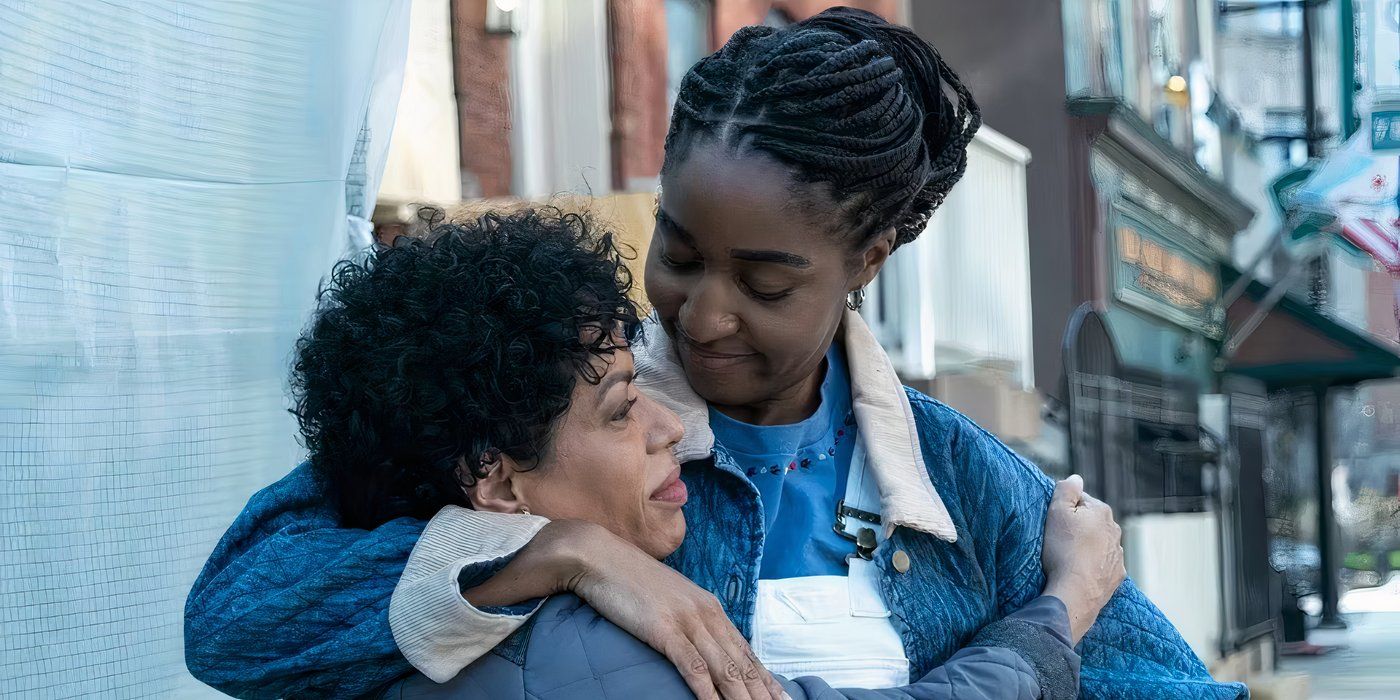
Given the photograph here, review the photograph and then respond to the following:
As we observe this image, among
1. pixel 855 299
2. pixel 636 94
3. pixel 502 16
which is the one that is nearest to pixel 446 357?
pixel 855 299

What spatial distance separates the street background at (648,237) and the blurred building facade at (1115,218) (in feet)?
0.12

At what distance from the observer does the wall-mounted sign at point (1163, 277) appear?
45.9ft

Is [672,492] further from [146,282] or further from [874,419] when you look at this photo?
[146,282]

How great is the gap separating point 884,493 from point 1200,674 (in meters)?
0.56

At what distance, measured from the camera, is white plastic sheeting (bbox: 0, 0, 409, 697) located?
2.36m

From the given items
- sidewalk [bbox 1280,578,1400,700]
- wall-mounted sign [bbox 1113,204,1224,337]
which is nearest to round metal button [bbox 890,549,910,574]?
wall-mounted sign [bbox 1113,204,1224,337]

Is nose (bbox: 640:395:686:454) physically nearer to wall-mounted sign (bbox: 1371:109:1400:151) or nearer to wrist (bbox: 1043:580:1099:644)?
wrist (bbox: 1043:580:1099:644)

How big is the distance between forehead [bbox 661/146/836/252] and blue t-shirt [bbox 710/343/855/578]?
0.99 ft

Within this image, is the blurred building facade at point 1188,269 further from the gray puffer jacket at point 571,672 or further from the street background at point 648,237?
the gray puffer jacket at point 571,672

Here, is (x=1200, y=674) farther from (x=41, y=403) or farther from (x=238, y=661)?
(x=41, y=403)

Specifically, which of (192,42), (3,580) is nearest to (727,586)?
(3,580)

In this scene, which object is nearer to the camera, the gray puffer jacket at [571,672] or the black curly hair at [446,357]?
the gray puffer jacket at [571,672]

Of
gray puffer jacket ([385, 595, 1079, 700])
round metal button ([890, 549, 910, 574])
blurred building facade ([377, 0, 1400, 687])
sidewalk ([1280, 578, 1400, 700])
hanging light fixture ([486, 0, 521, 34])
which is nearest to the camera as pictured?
gray puffer jacket ([385, 595, 1079, 700])

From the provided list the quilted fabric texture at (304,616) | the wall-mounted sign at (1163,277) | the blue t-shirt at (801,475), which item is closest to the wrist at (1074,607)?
the blue t-shirt at (801,475)
